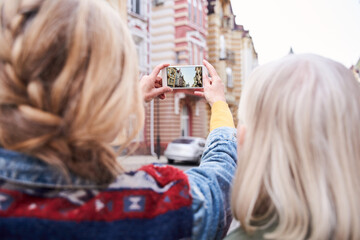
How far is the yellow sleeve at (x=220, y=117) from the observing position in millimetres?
1499

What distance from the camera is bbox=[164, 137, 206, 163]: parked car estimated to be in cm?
1509

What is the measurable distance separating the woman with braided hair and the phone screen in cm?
93

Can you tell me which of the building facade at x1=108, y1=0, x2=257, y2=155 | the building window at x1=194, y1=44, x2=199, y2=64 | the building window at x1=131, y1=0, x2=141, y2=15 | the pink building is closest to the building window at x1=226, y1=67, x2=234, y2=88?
the building facade at x1=108, y1=0, x2=257, y2=155

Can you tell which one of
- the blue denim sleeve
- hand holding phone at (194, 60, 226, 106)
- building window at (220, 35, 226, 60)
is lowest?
the blue denim sleeve

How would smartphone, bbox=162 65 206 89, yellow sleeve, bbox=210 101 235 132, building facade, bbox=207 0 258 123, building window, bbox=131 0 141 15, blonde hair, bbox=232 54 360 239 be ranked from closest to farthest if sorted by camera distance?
blonde hair, bbox=232 54 360 239
yellow sleeve, bbox=210 101 235 132
smartphone, bbox=162 65 206 89
building window, bbox=131 0 141 15
building facade, bbox=207 0 258 123

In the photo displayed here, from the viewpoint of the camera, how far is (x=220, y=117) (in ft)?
4.98

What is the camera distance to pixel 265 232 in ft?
3.49

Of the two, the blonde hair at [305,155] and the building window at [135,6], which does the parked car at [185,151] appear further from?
the blonde hair at [305,155]

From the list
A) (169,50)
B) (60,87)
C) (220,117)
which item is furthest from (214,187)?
(169,50)

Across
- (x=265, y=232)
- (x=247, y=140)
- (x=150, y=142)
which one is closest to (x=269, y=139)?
(x=247, y=140)

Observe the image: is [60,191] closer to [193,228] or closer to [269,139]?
[193,228]

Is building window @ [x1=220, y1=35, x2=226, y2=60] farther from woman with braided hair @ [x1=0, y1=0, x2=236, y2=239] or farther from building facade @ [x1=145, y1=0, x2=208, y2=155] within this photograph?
woman with braided hair @ [x1=0, y1=0, x2=236, y2=239]

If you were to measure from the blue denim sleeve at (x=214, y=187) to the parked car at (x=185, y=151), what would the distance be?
13.7 m

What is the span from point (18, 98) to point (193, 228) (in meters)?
0.61
